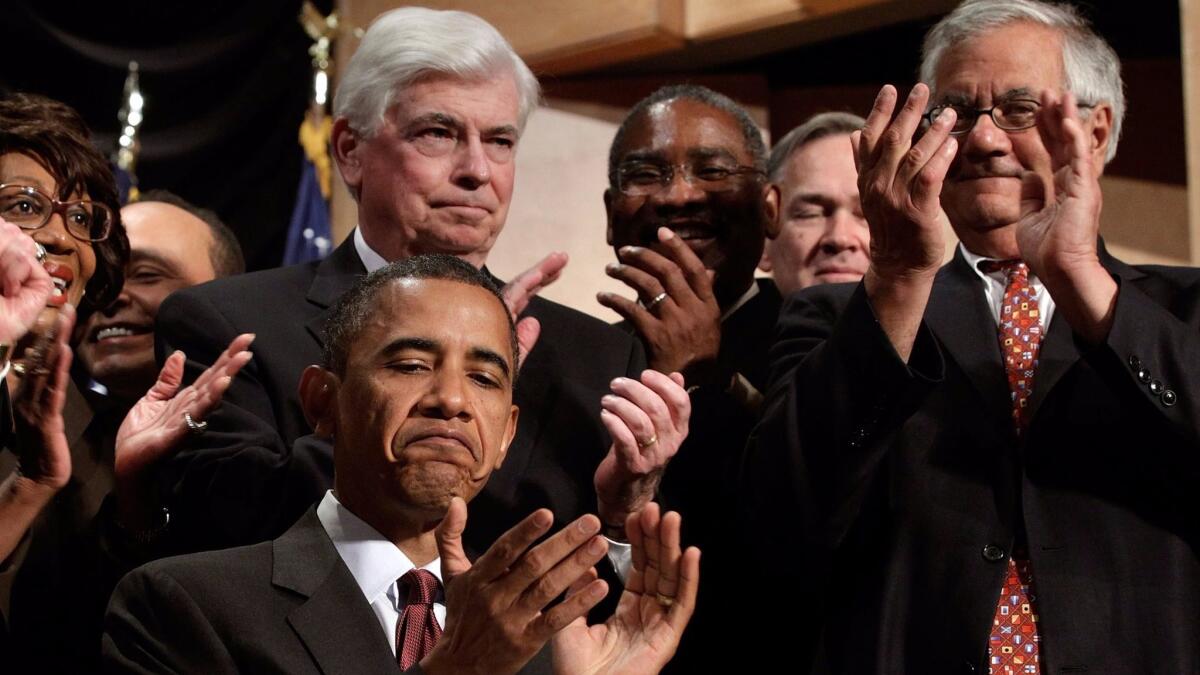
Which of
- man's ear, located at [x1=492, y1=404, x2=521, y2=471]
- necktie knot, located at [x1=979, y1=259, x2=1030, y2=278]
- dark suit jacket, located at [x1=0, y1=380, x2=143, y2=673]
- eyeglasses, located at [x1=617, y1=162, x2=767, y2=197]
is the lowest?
dark suit jacket, located at [x1=0, y1=380, x2=143, y2=673]

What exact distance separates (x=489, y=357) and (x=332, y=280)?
1.96 feet

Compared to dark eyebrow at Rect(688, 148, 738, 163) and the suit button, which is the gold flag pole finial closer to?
dark eyebrow at Rect(688, 148, 738, 163)

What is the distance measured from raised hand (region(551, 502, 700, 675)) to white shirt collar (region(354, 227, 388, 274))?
3.01ft

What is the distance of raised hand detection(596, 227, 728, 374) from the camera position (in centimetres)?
279

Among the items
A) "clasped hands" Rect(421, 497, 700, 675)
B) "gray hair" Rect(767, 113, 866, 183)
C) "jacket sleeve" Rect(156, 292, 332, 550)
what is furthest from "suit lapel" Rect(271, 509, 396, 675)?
"gray hair" Rect(767, 113, 866, 183)

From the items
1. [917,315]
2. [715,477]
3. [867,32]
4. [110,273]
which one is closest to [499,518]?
[715,477]

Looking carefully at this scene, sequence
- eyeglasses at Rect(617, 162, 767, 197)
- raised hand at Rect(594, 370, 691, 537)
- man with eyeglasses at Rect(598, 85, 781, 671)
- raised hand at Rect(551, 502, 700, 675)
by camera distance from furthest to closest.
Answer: eyeglasses at Rect(617, 162, 767, 197) < man with eyeglasses at Rect(598, 85, 781, 671) < raised hand at Rect(594, 370, 691, 537) < raised hand at Rect(551, 502, 700, 675)

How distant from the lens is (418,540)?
6.89 ft

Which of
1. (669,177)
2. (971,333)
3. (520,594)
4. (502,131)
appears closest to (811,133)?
(669,177)

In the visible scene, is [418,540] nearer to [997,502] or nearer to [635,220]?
[997,502]

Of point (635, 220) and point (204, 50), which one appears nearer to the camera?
point (635, 220)

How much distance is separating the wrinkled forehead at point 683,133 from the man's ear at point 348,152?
570mm

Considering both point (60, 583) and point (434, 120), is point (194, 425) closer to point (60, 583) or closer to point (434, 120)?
point (60, 583)

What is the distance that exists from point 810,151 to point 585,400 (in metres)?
1.04
